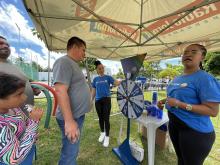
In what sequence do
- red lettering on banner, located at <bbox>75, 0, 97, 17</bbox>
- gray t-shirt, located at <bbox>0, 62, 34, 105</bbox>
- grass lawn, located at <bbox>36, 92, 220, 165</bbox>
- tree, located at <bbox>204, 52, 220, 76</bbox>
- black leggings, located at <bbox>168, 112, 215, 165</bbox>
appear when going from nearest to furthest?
gray t-shirt, located at <bbox>0, 62, 34, 105</bbox>
black leggings, located at <bbox>168, 112, 215, 165</bbox>
red lettering on banner, located at <bbox>75, 0, 97, 17</bbox>
grass lawn, located at <bbox>36, 92, 220, 165</bbox>
tree, located at <bbox>204, 52, 220, 76</bbox>

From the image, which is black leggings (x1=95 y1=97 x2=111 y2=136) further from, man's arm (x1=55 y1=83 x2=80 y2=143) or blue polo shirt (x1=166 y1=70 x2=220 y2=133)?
man's arm (x1=55 y1=83 x2=80 y2=143)

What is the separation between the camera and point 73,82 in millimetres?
1581

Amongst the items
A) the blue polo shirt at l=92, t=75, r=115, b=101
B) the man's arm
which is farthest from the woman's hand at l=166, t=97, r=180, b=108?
the blue polo shirt at l=92, t=75, r=115, b=101

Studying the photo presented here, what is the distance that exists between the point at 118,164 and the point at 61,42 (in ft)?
7.75

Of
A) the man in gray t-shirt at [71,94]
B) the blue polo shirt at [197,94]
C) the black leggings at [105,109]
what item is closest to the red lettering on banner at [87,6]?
the man in gray t-shirt at [71,94]

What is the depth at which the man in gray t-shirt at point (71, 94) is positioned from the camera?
55.0 inches

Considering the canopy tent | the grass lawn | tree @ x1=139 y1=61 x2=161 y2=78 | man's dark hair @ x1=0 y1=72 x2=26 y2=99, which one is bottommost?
the grass lawn

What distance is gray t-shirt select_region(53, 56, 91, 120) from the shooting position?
1.48 meters

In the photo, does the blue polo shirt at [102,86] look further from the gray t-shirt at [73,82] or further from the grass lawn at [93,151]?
the gray t-shirt at [73,82]

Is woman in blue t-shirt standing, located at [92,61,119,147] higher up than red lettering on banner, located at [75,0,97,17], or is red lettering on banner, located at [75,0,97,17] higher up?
red lettering on banner, located at [75,0,97,17]

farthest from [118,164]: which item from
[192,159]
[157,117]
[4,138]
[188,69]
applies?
[4,138]

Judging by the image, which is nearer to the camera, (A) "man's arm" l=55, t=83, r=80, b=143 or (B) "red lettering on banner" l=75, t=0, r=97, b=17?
(A) "man's arm" l=55, t=83, r=80, b=143

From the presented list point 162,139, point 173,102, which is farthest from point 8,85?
point 162,139

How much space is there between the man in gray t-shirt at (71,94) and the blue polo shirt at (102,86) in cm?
189
